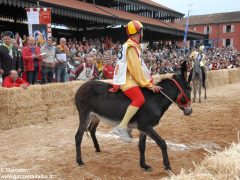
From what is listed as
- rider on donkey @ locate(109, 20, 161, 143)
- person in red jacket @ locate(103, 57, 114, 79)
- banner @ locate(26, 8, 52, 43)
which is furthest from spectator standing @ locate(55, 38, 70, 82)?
rider on donkey @ locate(109, 20, 161, 143)

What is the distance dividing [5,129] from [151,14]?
1229 inches

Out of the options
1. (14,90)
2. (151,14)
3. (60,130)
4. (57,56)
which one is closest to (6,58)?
(14,90)

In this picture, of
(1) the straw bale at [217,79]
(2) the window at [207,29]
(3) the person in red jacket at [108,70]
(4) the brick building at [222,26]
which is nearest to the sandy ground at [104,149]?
(3) the person in red jacket at [108,70]

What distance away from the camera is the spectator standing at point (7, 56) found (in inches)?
429

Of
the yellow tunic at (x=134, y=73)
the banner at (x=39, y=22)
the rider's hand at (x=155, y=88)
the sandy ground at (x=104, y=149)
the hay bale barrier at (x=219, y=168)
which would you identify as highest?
the banner at (x=39, y=22)

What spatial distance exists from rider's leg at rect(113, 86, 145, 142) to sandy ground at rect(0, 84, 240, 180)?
0.70 meters

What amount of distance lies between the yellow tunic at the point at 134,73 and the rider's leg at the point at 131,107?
10 centimetres

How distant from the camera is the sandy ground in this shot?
6.21m

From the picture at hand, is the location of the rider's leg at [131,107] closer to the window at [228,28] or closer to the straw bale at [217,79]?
the straw bale at [217,79]

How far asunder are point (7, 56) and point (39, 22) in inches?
99.5

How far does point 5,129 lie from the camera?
973 cm

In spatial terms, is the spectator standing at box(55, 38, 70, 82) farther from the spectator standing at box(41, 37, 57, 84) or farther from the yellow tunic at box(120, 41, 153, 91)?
the yellow tunic at box(120, 41, 153, 91)

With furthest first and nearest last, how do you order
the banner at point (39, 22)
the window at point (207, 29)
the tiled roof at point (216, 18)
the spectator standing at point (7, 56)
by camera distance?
the window at point (207, 29), the tiled roof at point (216, 18), the banner at point (39, 22), the spectator standing at point (7, 56)

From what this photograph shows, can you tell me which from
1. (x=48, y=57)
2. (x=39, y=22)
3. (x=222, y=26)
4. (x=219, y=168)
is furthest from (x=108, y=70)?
(x=222, y=26)
